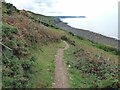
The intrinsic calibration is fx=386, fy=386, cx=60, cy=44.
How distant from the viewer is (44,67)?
24703 mm

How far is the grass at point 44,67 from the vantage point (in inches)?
838

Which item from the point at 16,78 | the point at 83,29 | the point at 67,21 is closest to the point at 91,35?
the point at 83,29

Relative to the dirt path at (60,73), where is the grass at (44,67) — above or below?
above

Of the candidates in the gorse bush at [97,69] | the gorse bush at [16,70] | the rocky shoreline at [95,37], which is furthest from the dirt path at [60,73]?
the rocky shoreline at [95,37]

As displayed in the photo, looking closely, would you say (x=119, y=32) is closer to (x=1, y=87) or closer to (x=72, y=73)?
(x=72, y=73)

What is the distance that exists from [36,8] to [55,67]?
5083cm

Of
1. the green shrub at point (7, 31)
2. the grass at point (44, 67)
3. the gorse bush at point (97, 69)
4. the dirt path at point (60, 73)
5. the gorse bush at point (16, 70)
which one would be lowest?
the gorse bush at point (97, 69)

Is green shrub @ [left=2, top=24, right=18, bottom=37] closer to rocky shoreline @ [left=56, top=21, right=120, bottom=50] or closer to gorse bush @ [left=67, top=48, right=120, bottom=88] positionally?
gorse bush @ [left=67, top=48, right=120, bottom=88]

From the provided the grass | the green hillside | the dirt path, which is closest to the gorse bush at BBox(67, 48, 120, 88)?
the green hillside

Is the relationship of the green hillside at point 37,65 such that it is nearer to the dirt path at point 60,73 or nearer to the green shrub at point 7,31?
the green shrub at point 7,31

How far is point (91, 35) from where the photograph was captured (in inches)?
2564

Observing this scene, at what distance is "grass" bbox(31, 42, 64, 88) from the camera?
69.8 ft

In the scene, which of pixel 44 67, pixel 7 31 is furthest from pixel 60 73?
pixel 7 31

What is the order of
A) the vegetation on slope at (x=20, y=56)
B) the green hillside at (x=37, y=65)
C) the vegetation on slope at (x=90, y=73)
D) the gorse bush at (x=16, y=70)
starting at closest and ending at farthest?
the gorse bush at (x=16, y=70), the vegetation on slope at (x=20, y=56), the green hillside at (x=37, y=65), the vegetation on slope at (x=90, y=73)
